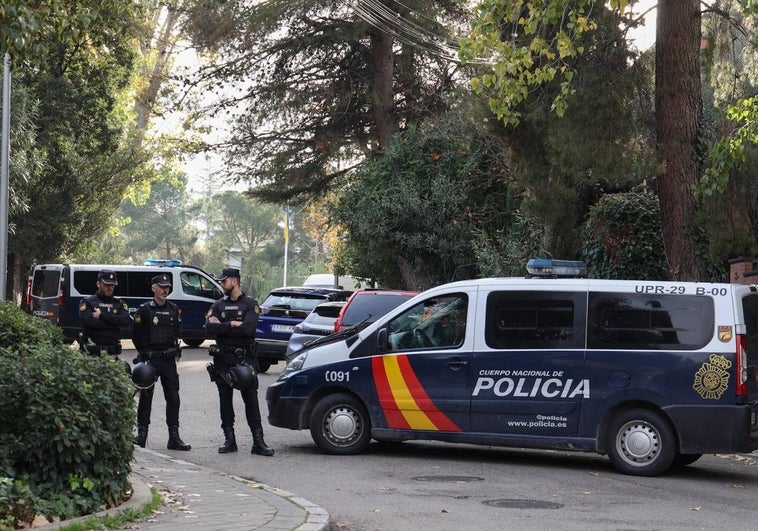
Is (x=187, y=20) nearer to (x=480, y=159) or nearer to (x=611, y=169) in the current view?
(x=480, y=159)

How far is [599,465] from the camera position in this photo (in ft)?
39.8

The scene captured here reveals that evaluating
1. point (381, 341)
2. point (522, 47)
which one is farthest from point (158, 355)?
point (522, 47)

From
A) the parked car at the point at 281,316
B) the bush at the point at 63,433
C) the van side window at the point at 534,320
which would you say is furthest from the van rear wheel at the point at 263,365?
the bush at the point at 63,433

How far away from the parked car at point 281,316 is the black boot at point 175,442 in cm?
1043

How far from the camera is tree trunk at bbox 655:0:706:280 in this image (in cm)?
1628

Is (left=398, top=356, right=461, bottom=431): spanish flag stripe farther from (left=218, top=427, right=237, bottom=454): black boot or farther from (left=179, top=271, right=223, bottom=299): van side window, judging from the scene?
(left=179, top=271, right=223, bottom=299): van side window

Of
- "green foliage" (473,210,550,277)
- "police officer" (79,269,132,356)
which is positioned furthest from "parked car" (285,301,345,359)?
"police officer" (79,269,132,356)

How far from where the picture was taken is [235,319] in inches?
485

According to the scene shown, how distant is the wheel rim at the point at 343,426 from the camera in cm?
1238

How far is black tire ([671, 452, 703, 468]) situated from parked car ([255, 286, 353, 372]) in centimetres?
1207

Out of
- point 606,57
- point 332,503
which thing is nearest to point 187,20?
point 606,57

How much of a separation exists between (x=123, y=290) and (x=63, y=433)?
23394mm

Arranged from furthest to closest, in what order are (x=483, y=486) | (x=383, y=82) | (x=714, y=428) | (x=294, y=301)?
(x=383, y=82) → (x=294, y=301) → (x=714, y=428) → (x=483, y=486)

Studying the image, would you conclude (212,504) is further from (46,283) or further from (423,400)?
(46,283)
